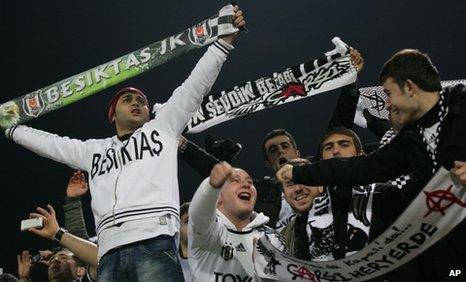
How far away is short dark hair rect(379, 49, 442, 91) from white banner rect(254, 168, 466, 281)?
353 millimetres

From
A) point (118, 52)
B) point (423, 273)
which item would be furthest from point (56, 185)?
point (423, 273)

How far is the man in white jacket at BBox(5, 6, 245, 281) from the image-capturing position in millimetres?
2621

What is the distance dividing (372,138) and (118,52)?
9.73 ft

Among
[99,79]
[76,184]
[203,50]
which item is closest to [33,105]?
[99,79]

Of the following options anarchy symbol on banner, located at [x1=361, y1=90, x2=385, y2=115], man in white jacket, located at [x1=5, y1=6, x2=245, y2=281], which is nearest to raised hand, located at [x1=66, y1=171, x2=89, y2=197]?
man in white jacket, located at [x1=5, y1=6, x2=245, y2=281]

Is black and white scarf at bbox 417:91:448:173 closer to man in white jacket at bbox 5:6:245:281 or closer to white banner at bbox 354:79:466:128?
man in white jacket at bbox 5:6:245:281

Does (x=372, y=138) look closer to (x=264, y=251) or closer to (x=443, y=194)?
(x=264, y=251)

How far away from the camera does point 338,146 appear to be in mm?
2998

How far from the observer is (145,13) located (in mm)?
6754

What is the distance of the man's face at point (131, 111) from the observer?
307 centimetres

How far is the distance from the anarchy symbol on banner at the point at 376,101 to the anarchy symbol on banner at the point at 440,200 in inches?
79.2

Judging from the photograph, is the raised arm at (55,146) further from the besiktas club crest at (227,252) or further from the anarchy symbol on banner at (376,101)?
the anarchy symbol on banner at (376,101)

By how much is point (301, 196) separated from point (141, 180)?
732 millimetres

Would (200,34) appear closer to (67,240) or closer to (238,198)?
(238,198)
